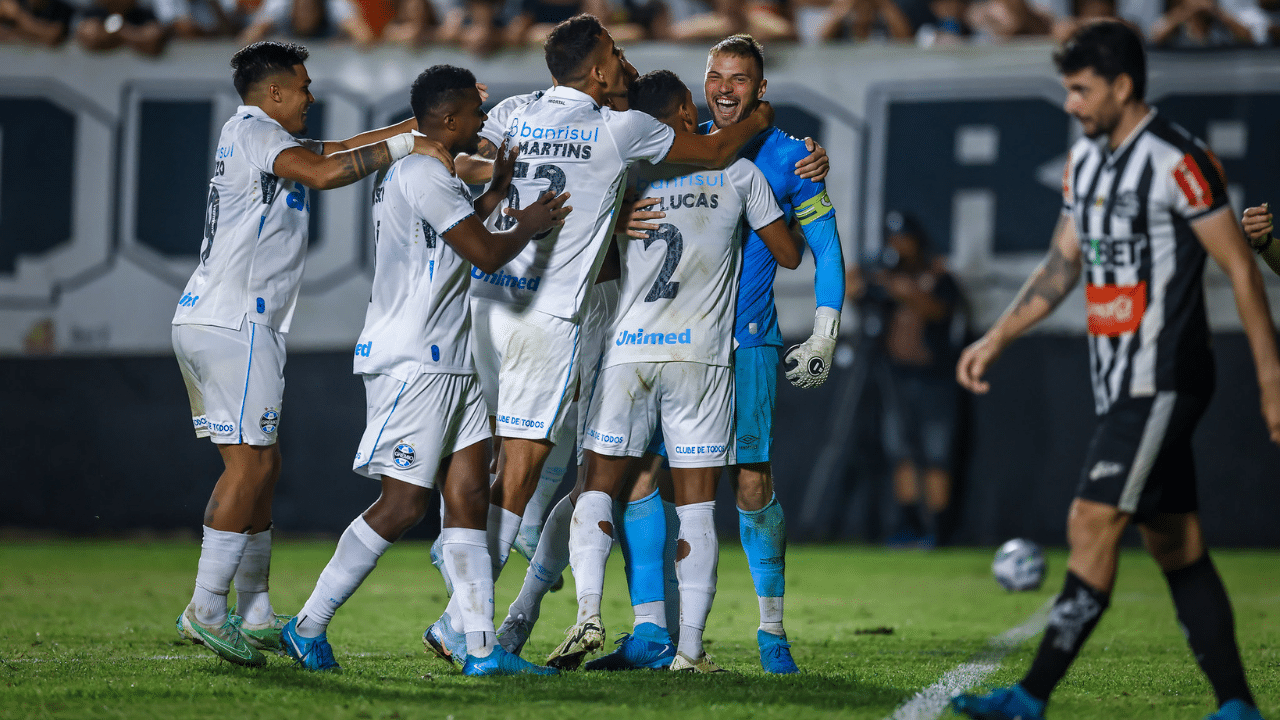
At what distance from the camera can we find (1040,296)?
3662 millimetres

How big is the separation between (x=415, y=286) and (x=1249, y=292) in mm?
2694

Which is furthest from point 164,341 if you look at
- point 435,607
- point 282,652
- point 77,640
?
point 282,652

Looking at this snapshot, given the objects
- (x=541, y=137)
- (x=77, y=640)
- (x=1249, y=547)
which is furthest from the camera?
(x=1249, y=547)

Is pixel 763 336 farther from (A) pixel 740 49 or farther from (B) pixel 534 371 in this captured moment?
(A) pixel 740 49

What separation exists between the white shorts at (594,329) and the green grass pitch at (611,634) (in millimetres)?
1085

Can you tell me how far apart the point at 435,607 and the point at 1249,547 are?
743 cm

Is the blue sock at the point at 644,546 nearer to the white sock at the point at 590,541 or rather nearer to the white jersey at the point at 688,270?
the white sock at the point at 590,541

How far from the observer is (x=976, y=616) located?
6762 millimetres

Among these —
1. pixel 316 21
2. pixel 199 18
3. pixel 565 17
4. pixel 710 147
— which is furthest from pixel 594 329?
pixel 199 18

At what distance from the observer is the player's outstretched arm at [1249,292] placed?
3205 millimetres

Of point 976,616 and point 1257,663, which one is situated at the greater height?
point 1257,663

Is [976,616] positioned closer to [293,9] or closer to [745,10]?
[745,10]

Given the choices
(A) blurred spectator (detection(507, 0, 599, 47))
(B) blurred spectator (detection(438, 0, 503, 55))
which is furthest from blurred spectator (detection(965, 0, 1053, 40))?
(B) blurred spectator (detection(438, 0, 503, 55))

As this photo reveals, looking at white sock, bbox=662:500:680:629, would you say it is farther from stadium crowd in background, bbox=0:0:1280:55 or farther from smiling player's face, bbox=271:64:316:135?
stadium crowd in background, bbox=0:0:1280:55
